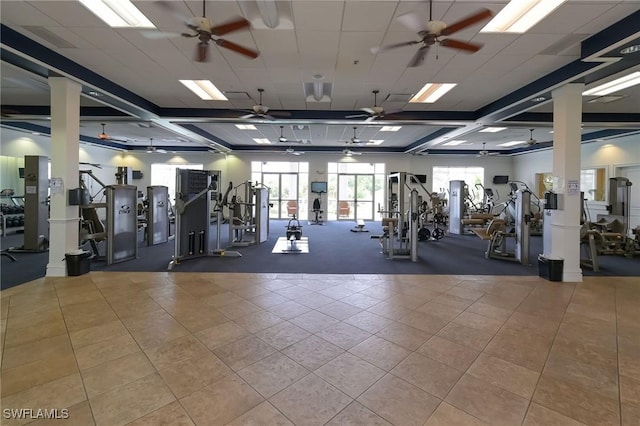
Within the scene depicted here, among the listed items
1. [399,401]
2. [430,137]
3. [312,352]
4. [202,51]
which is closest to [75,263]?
[202,51]

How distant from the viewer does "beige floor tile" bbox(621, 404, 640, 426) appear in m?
1.79

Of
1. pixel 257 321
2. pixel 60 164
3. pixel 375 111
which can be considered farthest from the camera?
pixel 375 111

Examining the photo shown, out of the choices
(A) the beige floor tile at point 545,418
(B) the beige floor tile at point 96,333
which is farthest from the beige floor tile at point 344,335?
(B) the beige floor tile at point 96,333

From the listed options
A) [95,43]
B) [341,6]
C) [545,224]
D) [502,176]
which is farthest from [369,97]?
[502,176]

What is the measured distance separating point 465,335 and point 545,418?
1.07m

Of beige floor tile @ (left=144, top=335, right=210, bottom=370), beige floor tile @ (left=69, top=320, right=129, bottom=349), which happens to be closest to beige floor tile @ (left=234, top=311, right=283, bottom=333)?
beige floor tile @ (left=144, top=335, right=210, bottom=370)

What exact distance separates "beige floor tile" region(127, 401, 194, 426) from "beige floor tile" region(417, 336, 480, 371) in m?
1.85

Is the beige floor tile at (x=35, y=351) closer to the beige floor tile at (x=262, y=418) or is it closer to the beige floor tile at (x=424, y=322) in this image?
the beige floor tile at (x=262, y=418)

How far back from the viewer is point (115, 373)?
7.27 feet

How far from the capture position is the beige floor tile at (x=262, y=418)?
5.71 ft

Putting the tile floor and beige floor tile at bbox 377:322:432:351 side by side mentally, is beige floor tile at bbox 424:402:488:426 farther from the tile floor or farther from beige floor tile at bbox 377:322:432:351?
beige floor tile at bbox 377:322:432:351

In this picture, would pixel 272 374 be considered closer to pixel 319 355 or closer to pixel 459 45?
pixel 319 355

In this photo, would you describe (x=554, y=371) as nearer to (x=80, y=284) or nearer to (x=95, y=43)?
(x=80, y=284)

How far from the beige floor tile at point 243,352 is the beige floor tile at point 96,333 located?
1100mm
